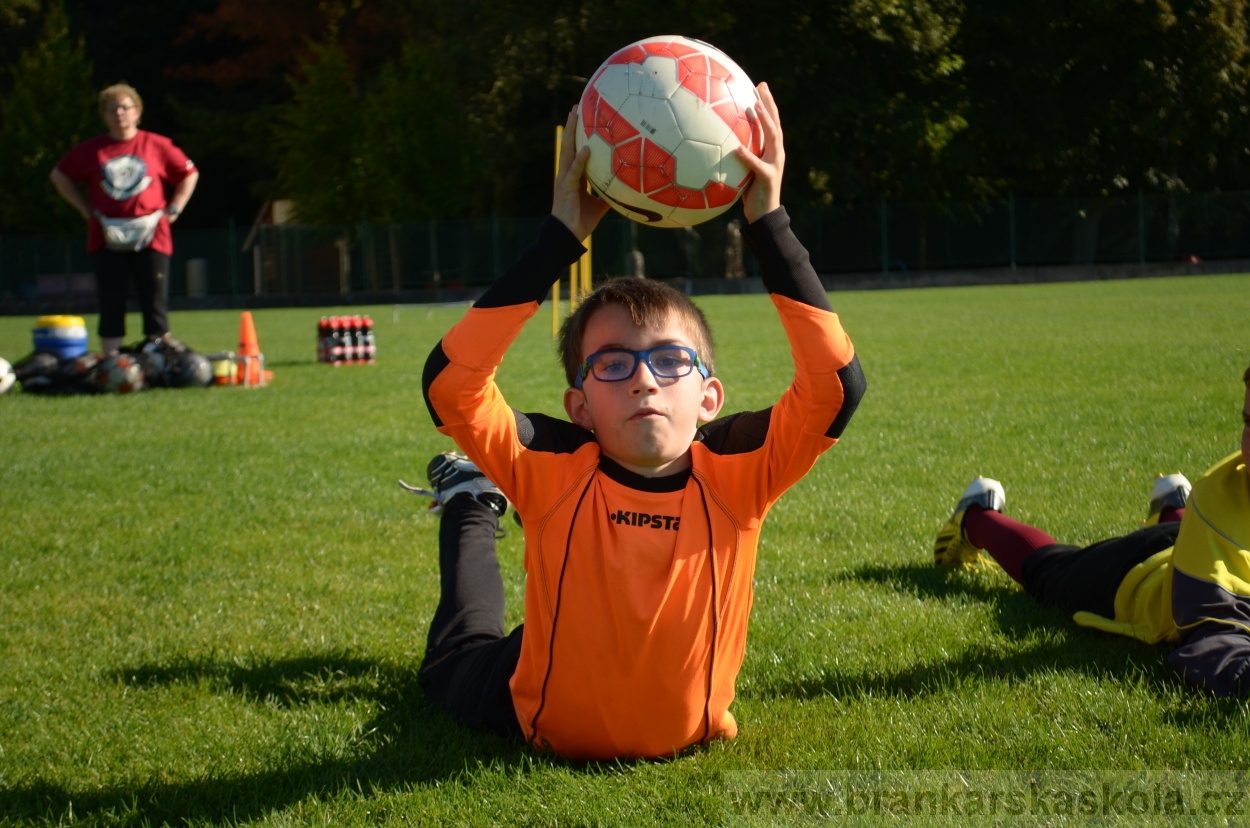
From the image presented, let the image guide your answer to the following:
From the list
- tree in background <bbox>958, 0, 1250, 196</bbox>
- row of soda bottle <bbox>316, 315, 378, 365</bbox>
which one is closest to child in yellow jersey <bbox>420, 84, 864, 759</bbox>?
row of soda bottle <bbox>316, 315, 378, 365</bbox>

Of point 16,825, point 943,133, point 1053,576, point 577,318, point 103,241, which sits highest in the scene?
point 943,133

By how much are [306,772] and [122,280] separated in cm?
980

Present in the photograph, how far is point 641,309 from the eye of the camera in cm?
310

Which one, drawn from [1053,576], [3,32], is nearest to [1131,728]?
[1053,576]

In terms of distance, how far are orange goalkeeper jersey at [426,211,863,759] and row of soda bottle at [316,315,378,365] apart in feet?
37.9

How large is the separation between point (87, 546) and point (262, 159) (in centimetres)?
4287

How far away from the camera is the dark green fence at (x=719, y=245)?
37750mm

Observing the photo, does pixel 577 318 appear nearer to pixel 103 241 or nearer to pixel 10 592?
pixel 10 592

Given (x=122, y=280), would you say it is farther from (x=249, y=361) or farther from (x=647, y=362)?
(x=647, y=362)

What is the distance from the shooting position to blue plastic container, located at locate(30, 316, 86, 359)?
13.0 meters

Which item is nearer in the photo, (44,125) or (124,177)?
(124,177)

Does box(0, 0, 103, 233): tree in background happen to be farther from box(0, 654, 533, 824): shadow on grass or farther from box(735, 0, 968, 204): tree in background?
box(0, 654, 533, 824): shadow on grass

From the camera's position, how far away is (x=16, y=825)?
118 inches

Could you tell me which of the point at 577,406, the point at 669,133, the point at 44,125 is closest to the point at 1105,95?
the point at 44,125
